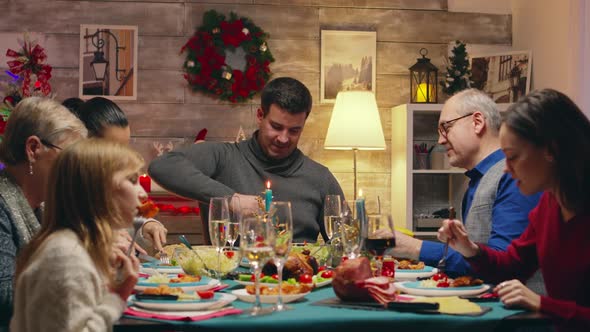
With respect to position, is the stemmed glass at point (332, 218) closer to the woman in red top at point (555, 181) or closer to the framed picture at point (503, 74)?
the woman in red top at point (555, 181)

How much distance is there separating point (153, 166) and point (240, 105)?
61.4 inches

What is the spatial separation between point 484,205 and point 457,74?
8.92 feet

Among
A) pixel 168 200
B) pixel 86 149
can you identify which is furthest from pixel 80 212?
pixel 168 200

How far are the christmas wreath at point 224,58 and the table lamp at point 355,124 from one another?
0.64m

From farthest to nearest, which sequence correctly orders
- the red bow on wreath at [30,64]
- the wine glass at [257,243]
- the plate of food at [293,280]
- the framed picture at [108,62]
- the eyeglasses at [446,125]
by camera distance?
the framed picture at [108,62], the red bow on wreath at [30,64], the eyeglasses at [446,125], the plate of food at [293,280], the wine glass at [257,243]

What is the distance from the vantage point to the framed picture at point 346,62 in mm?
5320

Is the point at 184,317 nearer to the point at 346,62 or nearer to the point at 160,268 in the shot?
the point at 160,268

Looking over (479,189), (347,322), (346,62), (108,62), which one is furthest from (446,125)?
(108,62)

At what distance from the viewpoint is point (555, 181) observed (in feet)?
6.40

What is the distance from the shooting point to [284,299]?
189 cm

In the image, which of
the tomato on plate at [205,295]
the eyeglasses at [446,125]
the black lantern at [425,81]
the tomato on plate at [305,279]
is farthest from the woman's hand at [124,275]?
the black lantern at [425,81]

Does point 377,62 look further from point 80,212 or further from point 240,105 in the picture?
point 80,212

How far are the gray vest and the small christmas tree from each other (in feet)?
8.40

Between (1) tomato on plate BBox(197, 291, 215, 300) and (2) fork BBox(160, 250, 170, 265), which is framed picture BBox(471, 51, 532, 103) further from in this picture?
(1) tomato on plate BBox(197, 291, 215, 300)
